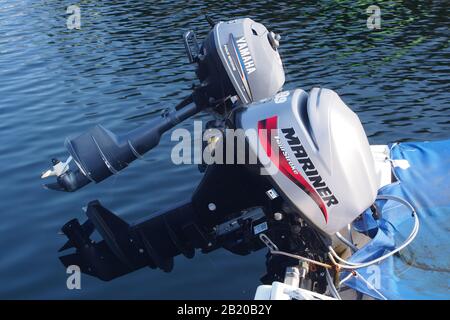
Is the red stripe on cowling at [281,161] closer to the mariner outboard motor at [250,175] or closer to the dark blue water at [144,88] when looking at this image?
the mariner outboard motor at [250,175]

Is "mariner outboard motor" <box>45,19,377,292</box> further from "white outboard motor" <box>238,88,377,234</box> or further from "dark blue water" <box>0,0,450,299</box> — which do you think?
"dark blue water" <box>0,0,450,299</box>

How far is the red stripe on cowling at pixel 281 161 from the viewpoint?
3.38 meters

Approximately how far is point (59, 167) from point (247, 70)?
1516mm

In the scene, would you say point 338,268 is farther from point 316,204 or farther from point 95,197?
point 95,197

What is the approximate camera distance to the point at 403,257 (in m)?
3.79

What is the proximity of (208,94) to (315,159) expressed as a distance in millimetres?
1293

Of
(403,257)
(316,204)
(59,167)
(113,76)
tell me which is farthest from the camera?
(113,76)

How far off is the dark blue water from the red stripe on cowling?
1.94 metres

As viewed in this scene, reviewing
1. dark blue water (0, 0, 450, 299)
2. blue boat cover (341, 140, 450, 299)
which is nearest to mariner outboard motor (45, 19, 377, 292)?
blue boat cover (341, 140, 450, 299)

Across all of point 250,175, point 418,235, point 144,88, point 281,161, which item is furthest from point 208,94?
point 144,88

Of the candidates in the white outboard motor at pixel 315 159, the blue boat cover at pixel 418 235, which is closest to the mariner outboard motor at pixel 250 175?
the white outboard motor at pixel 315 159

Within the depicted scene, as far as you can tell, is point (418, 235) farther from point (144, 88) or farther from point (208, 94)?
point (144, 88)

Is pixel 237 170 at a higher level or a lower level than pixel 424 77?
higher

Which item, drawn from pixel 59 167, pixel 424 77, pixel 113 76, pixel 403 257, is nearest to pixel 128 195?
pixel 59 167
